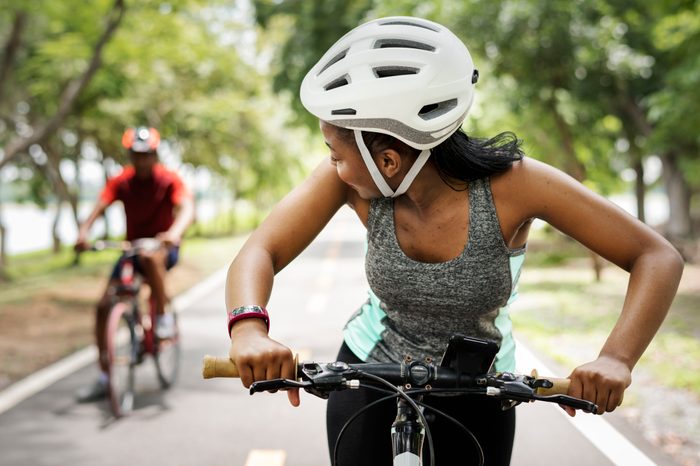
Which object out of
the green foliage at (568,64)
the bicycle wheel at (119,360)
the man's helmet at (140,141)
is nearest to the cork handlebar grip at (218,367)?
the bicycle wheel at (119,360)

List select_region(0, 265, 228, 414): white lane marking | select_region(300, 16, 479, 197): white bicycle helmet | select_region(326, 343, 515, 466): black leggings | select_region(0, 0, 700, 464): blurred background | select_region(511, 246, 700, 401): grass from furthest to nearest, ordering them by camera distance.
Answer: select_region(0, 0, 700, 464): blurred background, select_region(511, 246, 700, 401): grass, select_region(0, 265, 228, 414): white lane marking, select_region(326, 343, 515, 466): black leggings, select_region(300, 16, 479, 197): white bicycle helmet

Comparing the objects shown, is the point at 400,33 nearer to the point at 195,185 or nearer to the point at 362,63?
the point at 362,63

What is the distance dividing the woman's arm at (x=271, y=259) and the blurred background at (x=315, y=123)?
343cm

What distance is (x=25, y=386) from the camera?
6.55m

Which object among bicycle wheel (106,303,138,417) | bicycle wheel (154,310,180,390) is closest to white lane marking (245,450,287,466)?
bicycle wheel (106,303,138,417)

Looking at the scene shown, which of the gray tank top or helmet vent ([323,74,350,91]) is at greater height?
helmet vent ([323,74,350,91])

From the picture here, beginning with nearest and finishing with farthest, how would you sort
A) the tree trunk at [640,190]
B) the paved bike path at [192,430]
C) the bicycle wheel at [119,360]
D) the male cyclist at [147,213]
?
the paved bike path at [192,430] < the bicycle wheel at [119,360] < the male cyclist at [147,213] < the tree trunk at [640,190]

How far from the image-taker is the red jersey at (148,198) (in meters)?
6.25

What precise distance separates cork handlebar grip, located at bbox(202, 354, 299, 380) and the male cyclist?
4129 mm

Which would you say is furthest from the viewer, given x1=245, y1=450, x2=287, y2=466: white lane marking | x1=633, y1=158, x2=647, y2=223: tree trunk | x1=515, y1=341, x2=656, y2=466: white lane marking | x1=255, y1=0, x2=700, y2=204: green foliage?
x1=633, y1=158, x2=647, y2=223: tree trunk

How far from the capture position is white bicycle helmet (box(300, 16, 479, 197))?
1.87 metres

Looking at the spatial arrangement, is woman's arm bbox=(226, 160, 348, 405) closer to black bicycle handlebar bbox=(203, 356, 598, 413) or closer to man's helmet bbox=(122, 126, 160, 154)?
black bicycle handlebar bbox=(203, 356, 598, 413)

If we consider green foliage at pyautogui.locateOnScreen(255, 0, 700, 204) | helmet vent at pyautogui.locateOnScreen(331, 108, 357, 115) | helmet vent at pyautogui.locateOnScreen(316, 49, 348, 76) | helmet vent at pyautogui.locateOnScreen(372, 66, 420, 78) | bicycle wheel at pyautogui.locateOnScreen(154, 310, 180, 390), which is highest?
green foliage at pyautogui.locateOnScreen(255, 0, 700, 204)

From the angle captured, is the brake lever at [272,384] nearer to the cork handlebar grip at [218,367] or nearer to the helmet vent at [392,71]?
the cork handlebar grip at [218,367]
